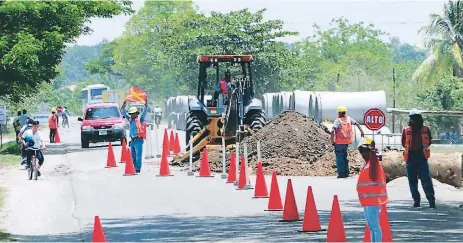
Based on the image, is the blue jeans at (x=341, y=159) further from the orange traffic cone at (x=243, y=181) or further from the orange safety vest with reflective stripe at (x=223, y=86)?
the orange safety vest with reflective stripe at (x=223, y=86)

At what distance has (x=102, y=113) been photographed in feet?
143

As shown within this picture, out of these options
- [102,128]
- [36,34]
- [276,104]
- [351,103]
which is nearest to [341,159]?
[36,34]

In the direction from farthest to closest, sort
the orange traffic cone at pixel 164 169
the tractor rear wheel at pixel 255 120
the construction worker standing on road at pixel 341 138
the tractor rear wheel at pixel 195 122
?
1. the tractor rear wheel at pixel 255 120
2. the tractor rear wheel at pixel 195 122
3. the orange traffic cone at pixel 164 169
4. the construction worker standing on road at pixel 341 138

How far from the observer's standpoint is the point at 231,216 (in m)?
17.3

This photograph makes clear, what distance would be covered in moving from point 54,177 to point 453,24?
38963 millimetres

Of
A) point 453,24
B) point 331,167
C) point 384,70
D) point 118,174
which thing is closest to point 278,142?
point 331,167

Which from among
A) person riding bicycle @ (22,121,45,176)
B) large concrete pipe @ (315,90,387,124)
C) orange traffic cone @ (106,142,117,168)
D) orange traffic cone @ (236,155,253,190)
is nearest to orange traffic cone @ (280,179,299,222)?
orange traffic cone @ (236,155,253,190)

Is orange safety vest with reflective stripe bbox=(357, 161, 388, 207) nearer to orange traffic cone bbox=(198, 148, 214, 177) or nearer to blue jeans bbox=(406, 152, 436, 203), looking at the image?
blue jeans bbox=(406, 152, 436, 203)

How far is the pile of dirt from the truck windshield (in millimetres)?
13852

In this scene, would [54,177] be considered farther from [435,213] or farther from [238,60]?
[435,213]

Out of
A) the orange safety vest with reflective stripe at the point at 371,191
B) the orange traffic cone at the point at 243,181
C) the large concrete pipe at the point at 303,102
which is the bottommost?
the orange traffic cone at the point at 243,181

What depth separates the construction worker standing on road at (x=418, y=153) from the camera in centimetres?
1825

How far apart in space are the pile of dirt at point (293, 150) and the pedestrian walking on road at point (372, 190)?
48.1 ft

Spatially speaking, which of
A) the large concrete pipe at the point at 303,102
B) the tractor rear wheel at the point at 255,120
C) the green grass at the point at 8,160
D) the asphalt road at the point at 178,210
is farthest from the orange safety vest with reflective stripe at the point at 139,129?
the large concrete pipe at the point at 303,102
